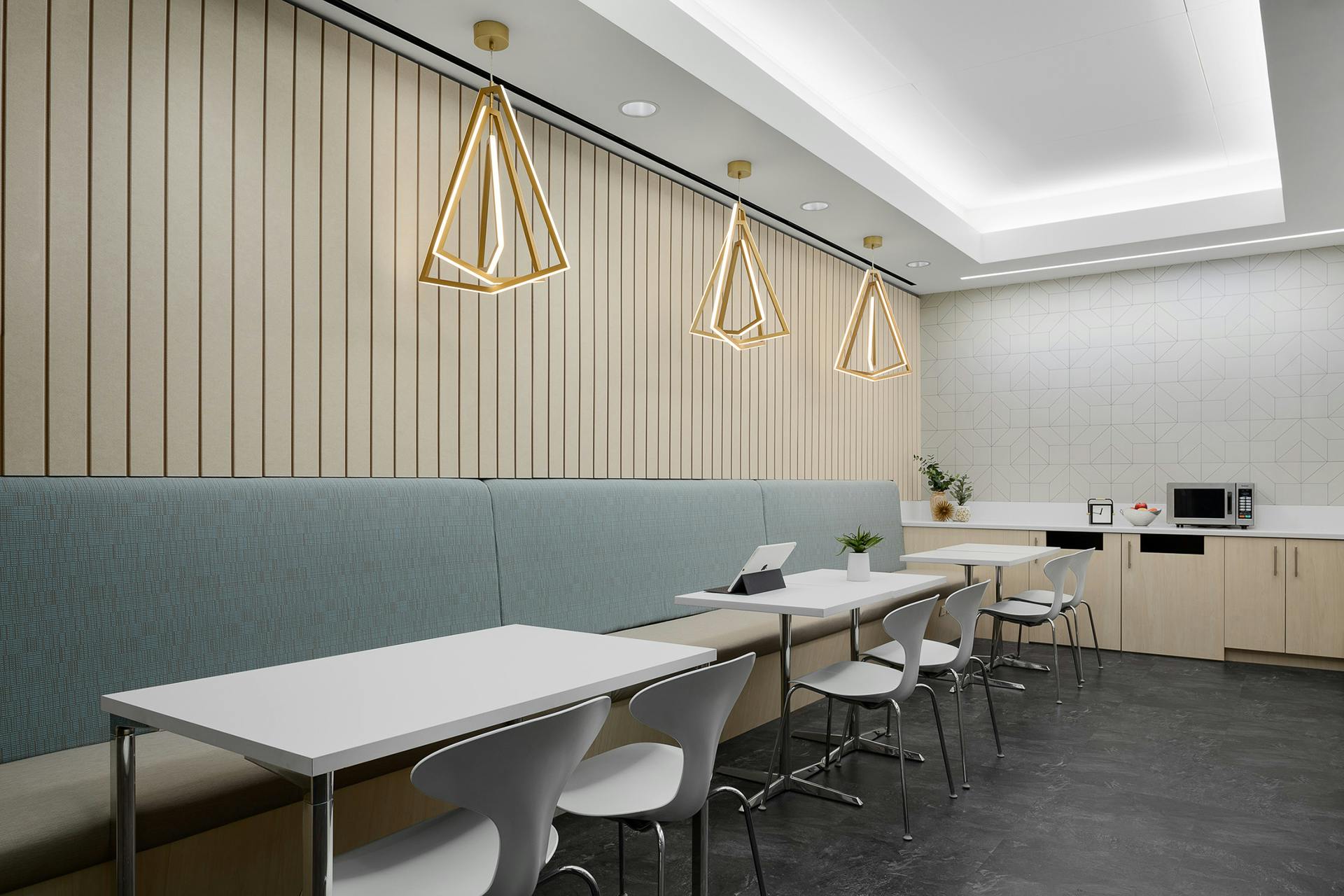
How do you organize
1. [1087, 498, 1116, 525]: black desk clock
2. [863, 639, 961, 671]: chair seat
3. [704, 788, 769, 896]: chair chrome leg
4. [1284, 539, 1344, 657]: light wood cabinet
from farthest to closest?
[1087, 498, 1116, 525]: black desk clock
[1284, 539, 1344, 657]: light wood cabinet
[863, 639, 961, 671]: chair seat
[704, 788, 769, 896]: chair chrome leg

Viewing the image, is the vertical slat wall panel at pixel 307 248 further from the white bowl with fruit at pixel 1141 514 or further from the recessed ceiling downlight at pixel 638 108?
the white bowl with fruit at pixel 1141 514

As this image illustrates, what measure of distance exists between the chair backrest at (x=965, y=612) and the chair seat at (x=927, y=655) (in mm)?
29

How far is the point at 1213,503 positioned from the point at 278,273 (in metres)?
6.57

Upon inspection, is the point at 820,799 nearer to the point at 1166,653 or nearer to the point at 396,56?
the point at 396,56

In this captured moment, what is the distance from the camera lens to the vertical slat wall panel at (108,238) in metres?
2.68

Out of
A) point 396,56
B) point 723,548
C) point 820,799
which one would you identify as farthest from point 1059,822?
point 396,56

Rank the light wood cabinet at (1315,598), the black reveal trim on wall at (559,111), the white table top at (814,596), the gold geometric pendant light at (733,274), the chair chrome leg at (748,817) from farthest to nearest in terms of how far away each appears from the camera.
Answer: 1. the light wood cabinet at (1315,598)
2. the gold geometric pendant light at (733,274)
3. the white table top at (814,596)
4. the black reveal trim on wall at (559,111)
5. the chair chrome leg at (748,817)

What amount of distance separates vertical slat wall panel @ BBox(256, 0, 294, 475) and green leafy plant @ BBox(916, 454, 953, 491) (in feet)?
19.5

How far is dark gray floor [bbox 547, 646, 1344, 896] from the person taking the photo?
2.91 metres

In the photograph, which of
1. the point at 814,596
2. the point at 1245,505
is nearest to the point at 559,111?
the point at 814,596

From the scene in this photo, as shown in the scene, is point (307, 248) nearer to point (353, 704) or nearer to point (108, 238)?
point (108, 238)

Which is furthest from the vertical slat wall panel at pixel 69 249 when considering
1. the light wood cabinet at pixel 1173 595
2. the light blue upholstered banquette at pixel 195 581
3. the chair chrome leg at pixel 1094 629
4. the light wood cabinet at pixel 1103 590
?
the light wood cabinet at pixel 1173 595

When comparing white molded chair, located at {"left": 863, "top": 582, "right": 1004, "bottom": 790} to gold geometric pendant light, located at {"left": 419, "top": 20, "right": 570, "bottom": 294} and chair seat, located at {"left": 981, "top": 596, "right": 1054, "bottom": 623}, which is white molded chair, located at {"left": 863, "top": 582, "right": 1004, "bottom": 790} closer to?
chair seat, located at {"left": 981, "top": 596, "right": 1054, "bottom": 623}

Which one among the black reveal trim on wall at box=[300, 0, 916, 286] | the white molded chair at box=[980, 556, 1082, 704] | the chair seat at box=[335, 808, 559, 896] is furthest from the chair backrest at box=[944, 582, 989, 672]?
the black reveal trim on wall at box=[300, 0, 916, 286]
